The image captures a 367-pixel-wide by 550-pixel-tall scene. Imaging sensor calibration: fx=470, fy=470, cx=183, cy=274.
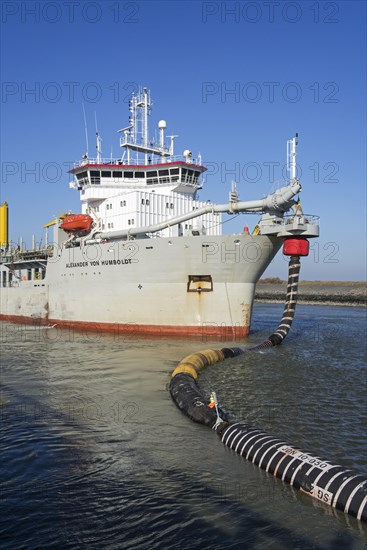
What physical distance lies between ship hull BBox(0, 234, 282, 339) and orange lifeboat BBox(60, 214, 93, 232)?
1.95 meters

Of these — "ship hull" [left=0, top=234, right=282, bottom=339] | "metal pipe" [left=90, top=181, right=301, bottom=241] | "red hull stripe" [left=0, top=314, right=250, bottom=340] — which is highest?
"metal pipe" [left=90, top=181, right=301, bottom=241]

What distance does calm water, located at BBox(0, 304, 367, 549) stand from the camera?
18.2 ft

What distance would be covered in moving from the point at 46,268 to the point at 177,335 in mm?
Answer: 11879

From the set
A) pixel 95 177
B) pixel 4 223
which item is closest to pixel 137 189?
pixel 95 177

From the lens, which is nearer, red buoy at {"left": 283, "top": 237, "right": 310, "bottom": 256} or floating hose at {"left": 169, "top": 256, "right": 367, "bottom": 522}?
floating hose at {"left": 169, "top": 256, "right": 367, "bottom": 522}

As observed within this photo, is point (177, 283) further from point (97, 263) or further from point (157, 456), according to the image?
point (157, 456)

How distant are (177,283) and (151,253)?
73.8 inches

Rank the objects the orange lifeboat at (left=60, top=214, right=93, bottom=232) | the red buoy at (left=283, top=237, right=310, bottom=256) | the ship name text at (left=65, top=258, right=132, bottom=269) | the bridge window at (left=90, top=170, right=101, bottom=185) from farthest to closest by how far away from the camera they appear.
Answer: the bridge window at (left=90, top=170, right=101, bottom=185) < the orange lifeboat at (left=60, top=214, right=93, bottom=232) < the ship name text at (left=65, top=258, right=132, bottom=269) < the red buoy at (left=283, top=237, right=310, bottom=256)

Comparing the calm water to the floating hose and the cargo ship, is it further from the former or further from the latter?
the cargo ship

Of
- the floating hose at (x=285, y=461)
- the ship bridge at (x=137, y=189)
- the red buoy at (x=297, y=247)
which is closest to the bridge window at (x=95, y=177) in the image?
the ship bridge at (x=137, y=189)

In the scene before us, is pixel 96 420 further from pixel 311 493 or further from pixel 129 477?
→ pixel 311 493

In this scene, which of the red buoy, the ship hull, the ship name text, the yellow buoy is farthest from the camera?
the yellow buoy

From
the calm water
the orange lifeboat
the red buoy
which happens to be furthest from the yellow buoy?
the red buoy

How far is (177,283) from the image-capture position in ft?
72.2
